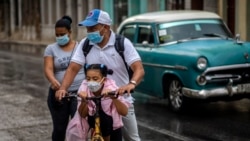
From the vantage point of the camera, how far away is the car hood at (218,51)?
10.1 metres

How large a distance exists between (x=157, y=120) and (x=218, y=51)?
1.58m

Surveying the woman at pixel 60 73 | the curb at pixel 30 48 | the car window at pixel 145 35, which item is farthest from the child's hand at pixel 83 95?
the curb at pixel 30 48

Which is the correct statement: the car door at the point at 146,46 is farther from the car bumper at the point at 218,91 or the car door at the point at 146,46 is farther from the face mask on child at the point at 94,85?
the face mask on child at the point at 94,85

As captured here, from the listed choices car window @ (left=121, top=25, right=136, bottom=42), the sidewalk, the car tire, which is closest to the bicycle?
the car tire

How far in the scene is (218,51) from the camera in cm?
1016

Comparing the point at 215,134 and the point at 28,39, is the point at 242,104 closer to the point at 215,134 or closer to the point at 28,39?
the point at 215,134

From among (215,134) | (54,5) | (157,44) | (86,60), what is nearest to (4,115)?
(157,44)

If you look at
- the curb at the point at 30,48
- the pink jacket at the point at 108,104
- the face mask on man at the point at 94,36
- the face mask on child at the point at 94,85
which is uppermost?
the face mask on man at the point at 94,36

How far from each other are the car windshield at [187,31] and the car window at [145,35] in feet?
0.82

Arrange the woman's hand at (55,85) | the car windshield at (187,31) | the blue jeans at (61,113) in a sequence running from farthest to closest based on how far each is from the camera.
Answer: the car windshield at (187,31) < the blue jeans at (61,113) < the woman's hand at (55,85)

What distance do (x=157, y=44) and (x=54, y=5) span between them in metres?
30.4

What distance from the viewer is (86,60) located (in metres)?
5.59

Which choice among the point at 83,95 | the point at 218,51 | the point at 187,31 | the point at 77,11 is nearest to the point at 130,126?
the point at 83,95

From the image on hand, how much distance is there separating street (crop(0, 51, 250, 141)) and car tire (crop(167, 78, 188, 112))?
0.49 feet
